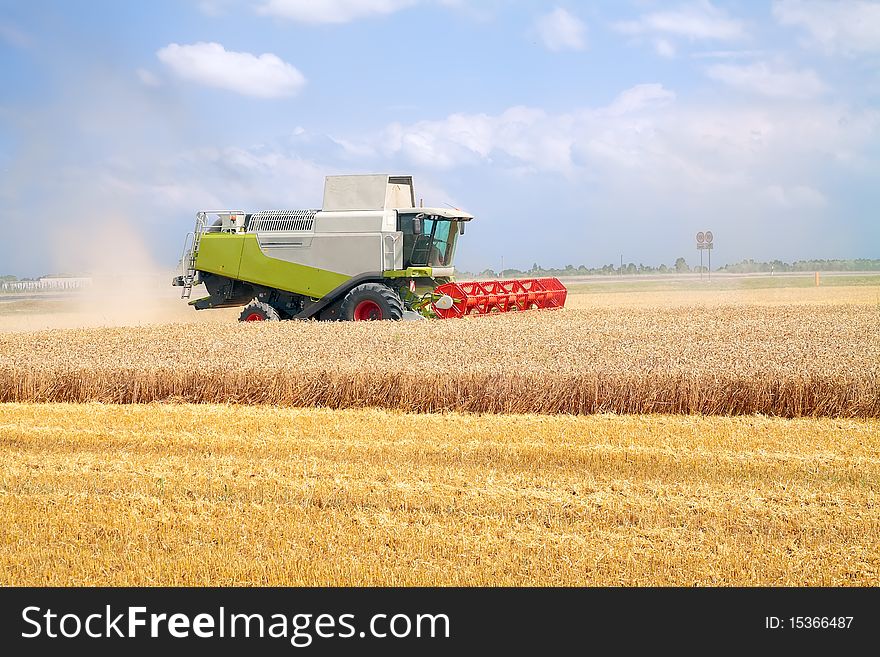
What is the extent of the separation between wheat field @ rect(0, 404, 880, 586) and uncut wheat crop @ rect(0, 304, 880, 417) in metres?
0.56

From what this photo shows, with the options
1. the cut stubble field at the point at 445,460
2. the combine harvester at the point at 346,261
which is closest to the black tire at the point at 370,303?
the combine harvester at the point at 346,261

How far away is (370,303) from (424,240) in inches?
61.3

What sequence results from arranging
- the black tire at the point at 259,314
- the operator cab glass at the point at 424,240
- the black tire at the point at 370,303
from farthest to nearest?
the black tire at the point at 259,314 → the operator cab glass at the point at 424,240 → the black tire at the point at 370,303

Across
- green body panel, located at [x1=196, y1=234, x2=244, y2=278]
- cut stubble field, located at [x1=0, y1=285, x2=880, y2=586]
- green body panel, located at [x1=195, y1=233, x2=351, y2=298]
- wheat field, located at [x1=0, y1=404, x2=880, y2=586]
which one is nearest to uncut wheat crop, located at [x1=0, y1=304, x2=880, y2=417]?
cut stubble field, located at [x1=0, y1=285, x2=880, y2=586]

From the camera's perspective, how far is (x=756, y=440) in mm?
7500

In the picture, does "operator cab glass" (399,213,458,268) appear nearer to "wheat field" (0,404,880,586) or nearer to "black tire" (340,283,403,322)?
"black tire" (340,283,403,322)

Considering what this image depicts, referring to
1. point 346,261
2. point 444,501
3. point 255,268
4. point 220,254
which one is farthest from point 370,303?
point 444,501

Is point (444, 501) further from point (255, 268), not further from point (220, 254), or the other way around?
point (220, 254)

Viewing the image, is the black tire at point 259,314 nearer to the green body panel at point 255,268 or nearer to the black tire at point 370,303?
the green body panel at point 255,268

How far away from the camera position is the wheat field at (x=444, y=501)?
15.0 ft

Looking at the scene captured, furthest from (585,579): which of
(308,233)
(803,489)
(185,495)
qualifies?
(308,233)

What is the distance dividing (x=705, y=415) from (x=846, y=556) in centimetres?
407

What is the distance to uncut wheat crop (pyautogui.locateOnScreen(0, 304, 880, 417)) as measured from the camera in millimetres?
8875

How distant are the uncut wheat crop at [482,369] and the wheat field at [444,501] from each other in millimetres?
560
